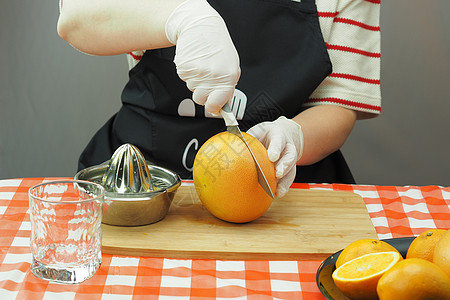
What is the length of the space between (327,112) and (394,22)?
2.89 feet

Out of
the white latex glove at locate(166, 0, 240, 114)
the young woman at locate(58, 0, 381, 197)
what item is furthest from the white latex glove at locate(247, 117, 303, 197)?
the white latex glove at locate(166, 0, 240, 114)

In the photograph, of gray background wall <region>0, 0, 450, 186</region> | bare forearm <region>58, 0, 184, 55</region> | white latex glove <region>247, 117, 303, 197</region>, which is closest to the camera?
white latex glove <region>247, 117, 303, 197</region>

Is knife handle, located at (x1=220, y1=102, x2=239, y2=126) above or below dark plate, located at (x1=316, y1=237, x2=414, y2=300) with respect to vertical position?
above

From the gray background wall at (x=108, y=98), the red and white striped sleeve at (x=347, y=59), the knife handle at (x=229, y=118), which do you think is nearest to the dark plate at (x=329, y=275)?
the knife handle at (x=229, y=118)

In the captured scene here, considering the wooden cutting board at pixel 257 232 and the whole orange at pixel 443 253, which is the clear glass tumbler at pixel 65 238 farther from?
the whole orange at pixel 443 253

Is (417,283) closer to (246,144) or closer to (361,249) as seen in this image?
(361,249)

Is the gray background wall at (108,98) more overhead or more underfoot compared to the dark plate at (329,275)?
→ more underfoot

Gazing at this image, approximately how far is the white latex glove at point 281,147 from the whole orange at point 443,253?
12.8 inches

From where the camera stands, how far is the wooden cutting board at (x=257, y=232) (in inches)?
30.6

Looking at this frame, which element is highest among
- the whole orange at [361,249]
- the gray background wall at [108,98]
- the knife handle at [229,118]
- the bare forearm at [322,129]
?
the knife handle at [229,118]

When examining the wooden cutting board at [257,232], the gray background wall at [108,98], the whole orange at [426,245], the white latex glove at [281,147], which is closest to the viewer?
the whole orange at [426,245]

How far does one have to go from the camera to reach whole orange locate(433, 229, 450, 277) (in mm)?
572

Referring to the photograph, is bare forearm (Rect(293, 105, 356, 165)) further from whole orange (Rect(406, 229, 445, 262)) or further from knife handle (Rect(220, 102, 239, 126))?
whole orange (Rect(406, 229, 445, 262))

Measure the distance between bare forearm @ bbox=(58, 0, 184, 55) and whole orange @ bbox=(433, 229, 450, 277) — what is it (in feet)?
2.02
